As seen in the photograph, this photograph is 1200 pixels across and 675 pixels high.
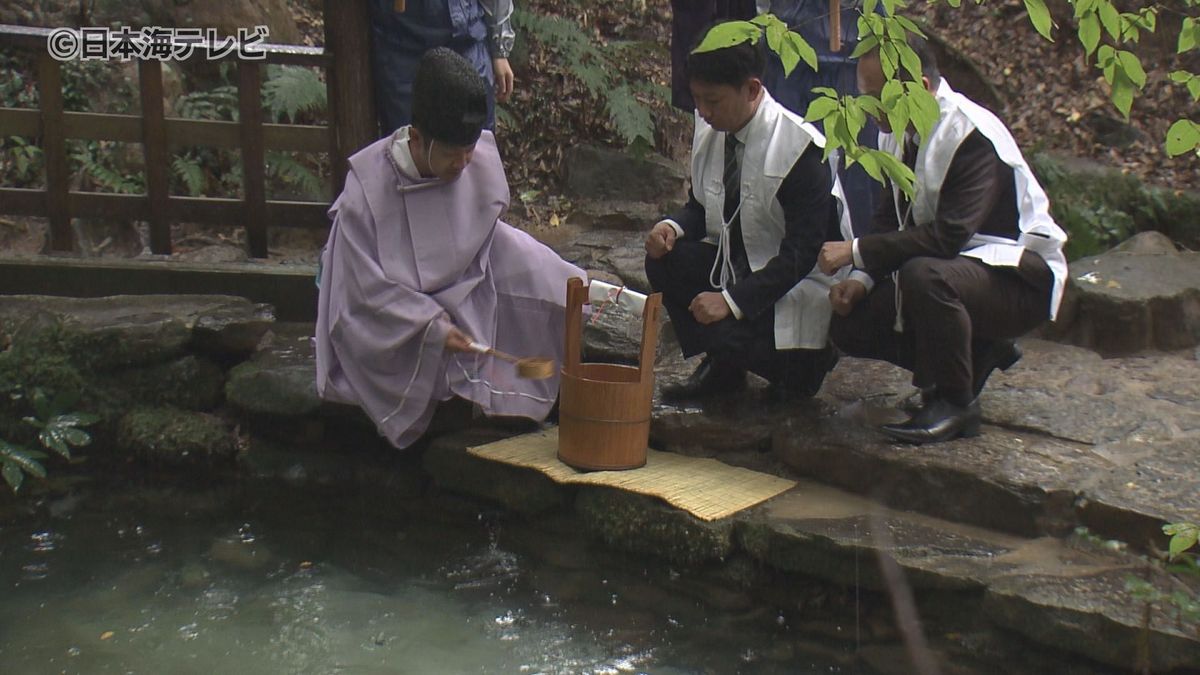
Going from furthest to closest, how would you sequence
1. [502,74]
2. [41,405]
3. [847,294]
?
[502,74], [41,405], [847,294]

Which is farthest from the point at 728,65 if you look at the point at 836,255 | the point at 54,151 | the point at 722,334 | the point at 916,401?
the point at 54,151

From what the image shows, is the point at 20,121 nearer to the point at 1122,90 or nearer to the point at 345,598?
the point at 345,598

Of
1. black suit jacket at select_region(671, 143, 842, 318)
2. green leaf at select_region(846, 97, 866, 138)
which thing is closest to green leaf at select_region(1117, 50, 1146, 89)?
green leaf at select_region(846, 97, 866, 138)

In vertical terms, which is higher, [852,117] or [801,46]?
[801,46]

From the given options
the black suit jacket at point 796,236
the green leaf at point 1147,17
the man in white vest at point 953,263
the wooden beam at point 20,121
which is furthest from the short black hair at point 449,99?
the wooden beam at point 20,121

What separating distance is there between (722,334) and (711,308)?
0.11 m

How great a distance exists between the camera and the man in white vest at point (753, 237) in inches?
171

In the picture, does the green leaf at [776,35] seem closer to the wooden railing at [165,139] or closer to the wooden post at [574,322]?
the wooden post at [574,322]

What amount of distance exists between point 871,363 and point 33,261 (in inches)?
155

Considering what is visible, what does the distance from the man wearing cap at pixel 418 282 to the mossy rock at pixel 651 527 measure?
59cm

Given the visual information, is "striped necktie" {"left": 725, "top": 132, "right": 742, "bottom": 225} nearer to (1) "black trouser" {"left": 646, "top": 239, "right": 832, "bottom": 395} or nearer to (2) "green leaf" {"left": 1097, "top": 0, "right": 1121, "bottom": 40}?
(1) "black trouser" {"left": 646, "top": 239, "right": 832, "bottom": 395}

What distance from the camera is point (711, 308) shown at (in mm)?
4383

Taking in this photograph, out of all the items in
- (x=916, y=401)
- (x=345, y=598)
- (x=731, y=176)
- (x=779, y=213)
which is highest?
(x=731, y=176)

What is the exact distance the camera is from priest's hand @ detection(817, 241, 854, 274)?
4219mm
